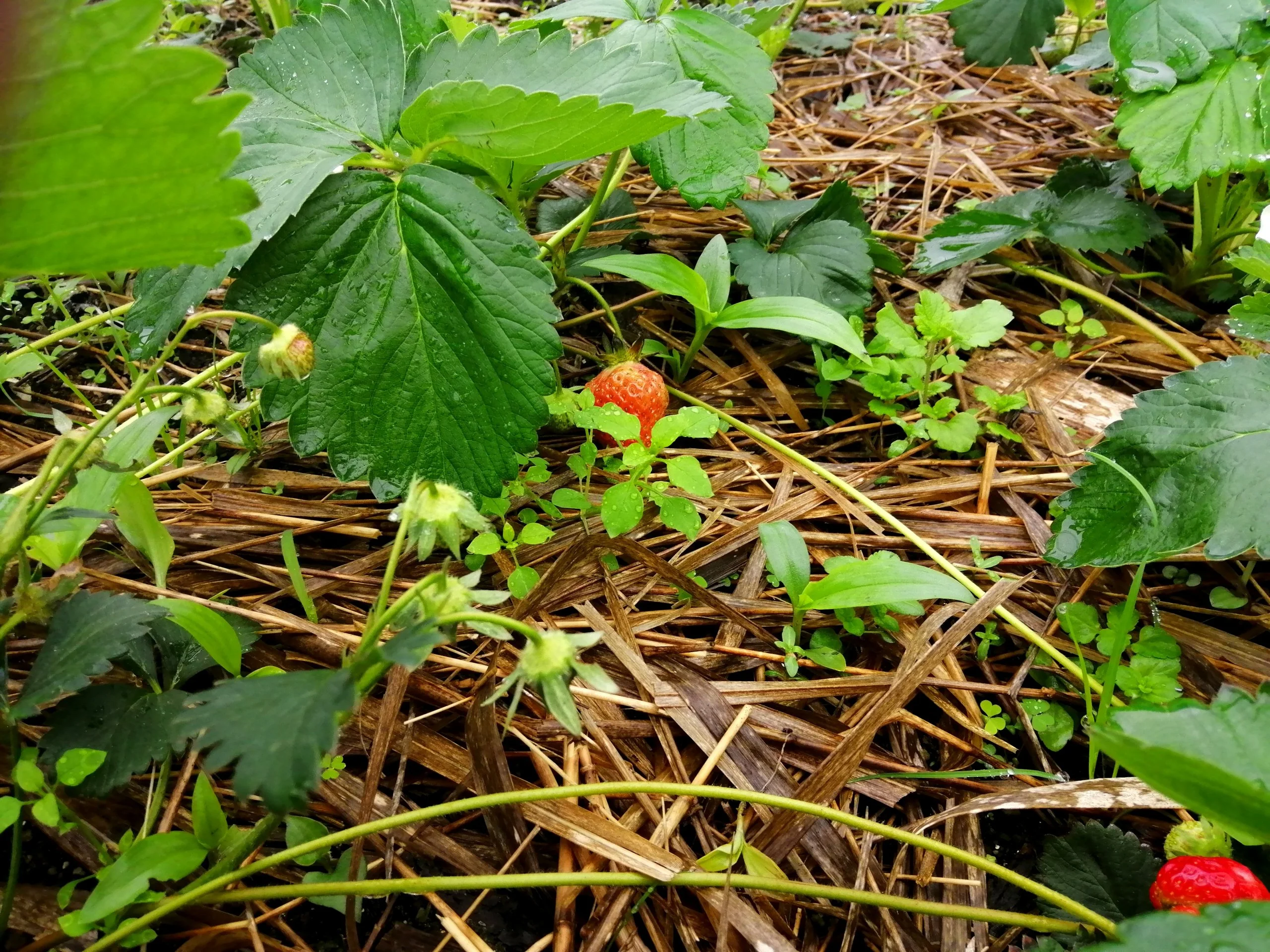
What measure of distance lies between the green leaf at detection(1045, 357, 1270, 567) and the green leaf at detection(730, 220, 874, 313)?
1.96 feet

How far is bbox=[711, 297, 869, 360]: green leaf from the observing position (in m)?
1.48

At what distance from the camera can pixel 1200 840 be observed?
3.05ft

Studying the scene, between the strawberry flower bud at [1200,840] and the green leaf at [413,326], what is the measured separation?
951mm

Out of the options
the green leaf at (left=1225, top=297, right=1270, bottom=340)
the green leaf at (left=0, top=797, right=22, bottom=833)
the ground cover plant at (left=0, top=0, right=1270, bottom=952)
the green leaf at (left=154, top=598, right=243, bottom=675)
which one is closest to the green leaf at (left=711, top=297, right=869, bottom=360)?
the ground cover plant at (left=0, top=0, right=1270, bottom=952)

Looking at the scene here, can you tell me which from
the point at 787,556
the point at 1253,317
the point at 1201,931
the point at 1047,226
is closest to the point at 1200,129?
the point at 1047,226

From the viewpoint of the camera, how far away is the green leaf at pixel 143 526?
1.12 meters

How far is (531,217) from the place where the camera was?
6.40 feet

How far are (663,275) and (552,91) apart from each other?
41 cm

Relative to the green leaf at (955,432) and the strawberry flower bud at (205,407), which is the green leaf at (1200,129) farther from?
the strawberry flower bud at (205,407)

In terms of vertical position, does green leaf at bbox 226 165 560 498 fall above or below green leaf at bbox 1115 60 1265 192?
above

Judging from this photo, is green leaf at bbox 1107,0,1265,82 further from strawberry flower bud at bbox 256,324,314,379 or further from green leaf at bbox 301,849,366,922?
green leaf at bbox 301,849,366,922

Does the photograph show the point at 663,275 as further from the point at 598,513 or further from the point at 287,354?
the point at 287,354

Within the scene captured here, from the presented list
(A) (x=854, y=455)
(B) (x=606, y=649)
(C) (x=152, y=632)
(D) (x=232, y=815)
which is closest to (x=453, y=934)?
(D) (x=232, y=815)

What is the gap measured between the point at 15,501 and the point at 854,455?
4.53 feet
